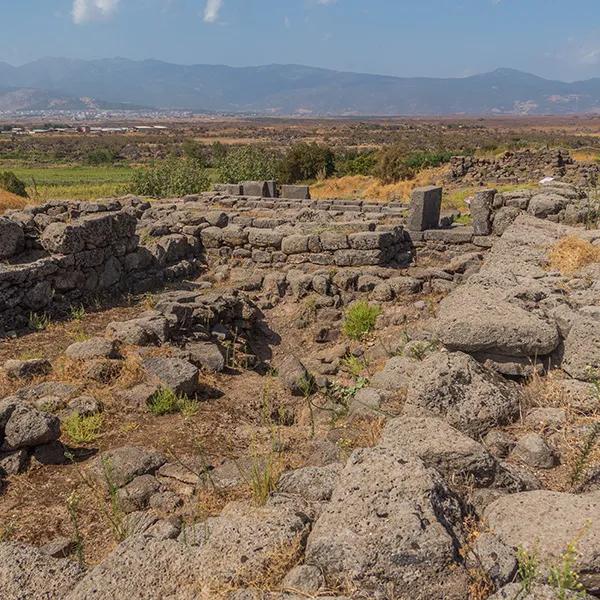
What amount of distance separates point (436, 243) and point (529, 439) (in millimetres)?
9349

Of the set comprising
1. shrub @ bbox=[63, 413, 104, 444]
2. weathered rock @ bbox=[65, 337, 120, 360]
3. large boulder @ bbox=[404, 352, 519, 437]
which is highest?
large boulder @ bbox=[404, 352, 519, 437]

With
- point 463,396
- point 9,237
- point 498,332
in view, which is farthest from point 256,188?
point 463,396

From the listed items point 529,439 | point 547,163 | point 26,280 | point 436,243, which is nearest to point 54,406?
point 26,280

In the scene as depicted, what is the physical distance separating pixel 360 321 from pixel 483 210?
4106 millimetres

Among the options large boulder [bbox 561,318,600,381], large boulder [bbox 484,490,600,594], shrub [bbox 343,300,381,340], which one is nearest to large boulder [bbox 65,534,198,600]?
large boulder [bbox 484,490,600,594]

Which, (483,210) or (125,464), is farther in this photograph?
(483,210)

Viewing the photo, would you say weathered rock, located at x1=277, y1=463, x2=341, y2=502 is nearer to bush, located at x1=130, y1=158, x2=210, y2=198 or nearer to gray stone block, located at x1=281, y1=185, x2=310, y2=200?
gray stone block, located at x1=281, y1=185, x2=310, y2=200

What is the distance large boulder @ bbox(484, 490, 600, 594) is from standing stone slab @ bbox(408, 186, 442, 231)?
1014 centimetres

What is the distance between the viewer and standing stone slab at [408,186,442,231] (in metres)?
13.0

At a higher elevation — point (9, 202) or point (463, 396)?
point (463, 396)

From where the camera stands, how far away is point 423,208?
42.8 ft

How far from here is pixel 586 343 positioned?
4828 millimetres

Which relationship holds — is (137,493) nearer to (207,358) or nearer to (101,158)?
(207,358)

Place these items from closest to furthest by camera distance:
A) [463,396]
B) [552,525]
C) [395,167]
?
[552,525], [463,396], [395,167]
